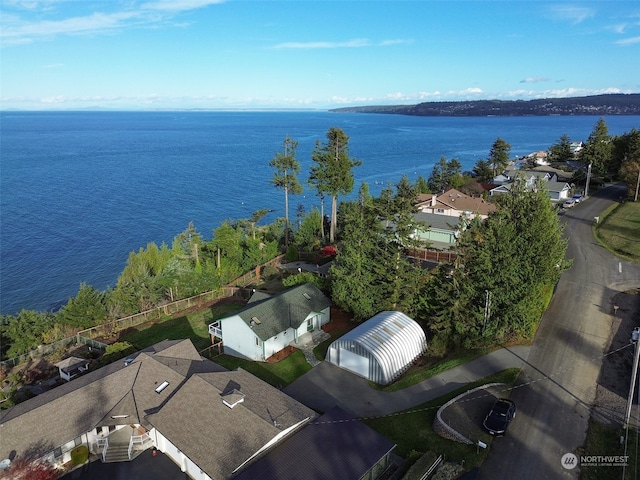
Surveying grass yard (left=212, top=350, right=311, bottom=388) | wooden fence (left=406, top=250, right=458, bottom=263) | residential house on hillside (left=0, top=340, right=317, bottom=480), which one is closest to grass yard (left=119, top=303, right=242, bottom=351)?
grass yard (left=212, top=350, right=311, bottom=388)

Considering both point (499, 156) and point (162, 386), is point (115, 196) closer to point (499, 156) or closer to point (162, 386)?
point (499, 156)

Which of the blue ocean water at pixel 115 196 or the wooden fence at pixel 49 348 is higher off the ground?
the wooden fence at pixel 49 348

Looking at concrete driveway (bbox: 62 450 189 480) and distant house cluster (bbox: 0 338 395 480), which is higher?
distant house cluster (bbox: 0 338 395 480)

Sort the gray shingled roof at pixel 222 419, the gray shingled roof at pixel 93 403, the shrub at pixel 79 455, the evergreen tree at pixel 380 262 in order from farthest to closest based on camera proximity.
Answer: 1. the evergreen tree at pixel 380 262
2. the shrub at pixel 79 455
3. the gray shingled roof at pixel 93 403
4. the gray shingled roof at pixel 222 419

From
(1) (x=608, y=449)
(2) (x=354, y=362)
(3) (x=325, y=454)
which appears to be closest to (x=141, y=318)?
(2) (x=354, y=362)

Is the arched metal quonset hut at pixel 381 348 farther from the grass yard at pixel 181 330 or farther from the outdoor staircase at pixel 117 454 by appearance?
the outdoor staircase at pixel 117 454

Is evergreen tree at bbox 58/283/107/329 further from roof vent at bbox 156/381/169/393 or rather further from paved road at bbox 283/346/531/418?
paved road at bbox 283/346/531/418

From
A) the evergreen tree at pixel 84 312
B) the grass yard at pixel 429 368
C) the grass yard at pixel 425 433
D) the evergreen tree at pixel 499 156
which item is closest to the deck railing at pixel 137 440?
the grass yard at pixel 425 433
